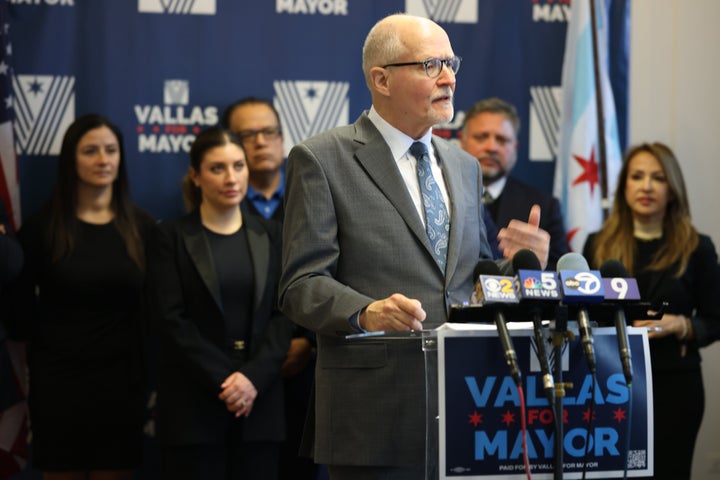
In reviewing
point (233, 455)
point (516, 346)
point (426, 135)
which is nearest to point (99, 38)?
point (233, 455)

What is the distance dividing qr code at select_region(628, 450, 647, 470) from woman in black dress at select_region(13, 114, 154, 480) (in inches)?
119

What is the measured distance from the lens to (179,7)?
539 cm

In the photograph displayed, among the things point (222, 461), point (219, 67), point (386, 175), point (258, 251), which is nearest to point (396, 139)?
point (386, 175)

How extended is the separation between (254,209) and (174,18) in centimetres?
127

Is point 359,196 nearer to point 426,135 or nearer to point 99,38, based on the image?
point 426,135

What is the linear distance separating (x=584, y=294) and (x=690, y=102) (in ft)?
13.8

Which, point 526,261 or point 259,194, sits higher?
point 259,194

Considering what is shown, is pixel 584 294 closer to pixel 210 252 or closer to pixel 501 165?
pixel 210 252

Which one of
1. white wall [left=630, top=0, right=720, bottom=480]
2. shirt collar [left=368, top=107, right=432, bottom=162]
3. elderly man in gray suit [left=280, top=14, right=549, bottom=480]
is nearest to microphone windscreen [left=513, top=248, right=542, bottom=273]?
elderly man in gray suit [left=280, top=14, right=549, bottom=480]

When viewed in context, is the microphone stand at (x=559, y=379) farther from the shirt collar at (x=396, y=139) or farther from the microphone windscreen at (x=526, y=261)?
the shirt collar at (x=396, y=139)

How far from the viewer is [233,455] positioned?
13.8ft

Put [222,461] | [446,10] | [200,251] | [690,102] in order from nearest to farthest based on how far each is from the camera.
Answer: [222,461]
[200,251]
[446,10]
[690,102]

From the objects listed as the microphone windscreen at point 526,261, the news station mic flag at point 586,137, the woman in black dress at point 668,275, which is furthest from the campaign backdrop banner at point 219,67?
the microphone windscreen at point 526,261

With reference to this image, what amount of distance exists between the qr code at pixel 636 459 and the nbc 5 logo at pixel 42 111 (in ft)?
13.1
